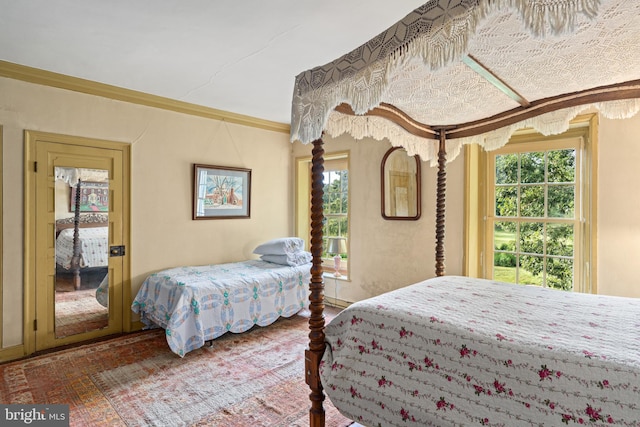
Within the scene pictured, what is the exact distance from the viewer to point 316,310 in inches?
76.0

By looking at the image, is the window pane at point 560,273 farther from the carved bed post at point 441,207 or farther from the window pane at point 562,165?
the carved bed post at point 441,207

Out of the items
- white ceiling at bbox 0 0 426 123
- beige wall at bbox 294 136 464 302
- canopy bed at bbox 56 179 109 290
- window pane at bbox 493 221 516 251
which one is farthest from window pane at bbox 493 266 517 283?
canopy bed at bbox 56 179 109 290

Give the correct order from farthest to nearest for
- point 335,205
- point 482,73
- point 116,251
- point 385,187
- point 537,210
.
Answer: point 335,205, point 385,187, point 116,251, point 537,210, point 482,73

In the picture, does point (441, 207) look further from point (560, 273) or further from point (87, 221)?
point (87, 221)

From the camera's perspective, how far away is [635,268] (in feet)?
8.30

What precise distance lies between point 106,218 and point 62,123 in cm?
97

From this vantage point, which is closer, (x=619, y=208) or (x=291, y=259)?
(x=619, y=208)

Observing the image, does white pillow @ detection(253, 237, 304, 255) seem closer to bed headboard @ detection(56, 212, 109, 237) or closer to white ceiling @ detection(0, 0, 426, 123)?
bed headboard @ detection(56, 212, 109, 237)

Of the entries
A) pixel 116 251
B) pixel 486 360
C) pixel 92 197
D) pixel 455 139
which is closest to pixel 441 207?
pixel 455 139

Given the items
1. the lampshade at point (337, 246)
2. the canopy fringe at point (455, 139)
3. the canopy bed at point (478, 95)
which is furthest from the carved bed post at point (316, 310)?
the lampshade at point (337, 246)

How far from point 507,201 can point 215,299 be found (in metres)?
2.96

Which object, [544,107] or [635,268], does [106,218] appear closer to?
[544,107]

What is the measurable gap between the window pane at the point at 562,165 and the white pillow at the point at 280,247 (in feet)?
9.21

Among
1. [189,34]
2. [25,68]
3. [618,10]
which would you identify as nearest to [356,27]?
[189,34]
